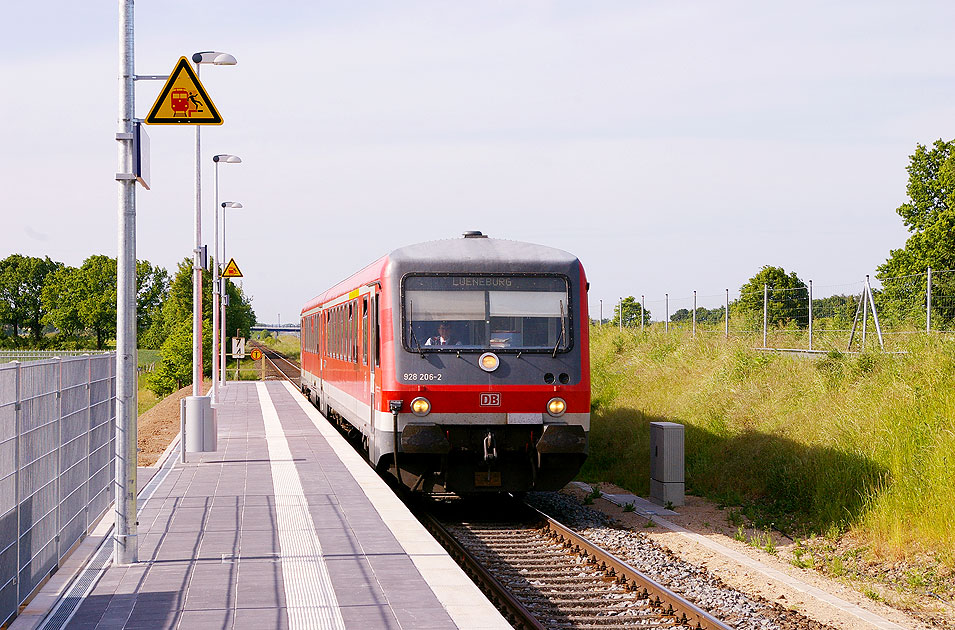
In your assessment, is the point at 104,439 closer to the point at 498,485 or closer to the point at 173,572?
the point at 173,572

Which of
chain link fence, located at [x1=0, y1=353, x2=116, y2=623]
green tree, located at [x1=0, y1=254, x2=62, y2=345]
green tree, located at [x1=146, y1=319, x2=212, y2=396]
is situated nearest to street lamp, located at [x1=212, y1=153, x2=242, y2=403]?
chain link fence, located at [x1=0, y1=353, x2=116, y2=623]

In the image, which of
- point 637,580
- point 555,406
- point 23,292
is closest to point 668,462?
A: point 555,406

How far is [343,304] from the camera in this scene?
17.4 m

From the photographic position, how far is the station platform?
6180mm

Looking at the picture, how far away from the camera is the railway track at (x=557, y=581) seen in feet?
25.7

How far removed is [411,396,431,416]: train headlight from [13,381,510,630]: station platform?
3.28 ft

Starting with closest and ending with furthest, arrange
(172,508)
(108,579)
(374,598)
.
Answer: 1. (374,598)
2. (108,579)
3. (172,508)

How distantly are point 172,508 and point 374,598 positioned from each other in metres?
4.58

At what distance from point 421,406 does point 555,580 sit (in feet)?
9.37

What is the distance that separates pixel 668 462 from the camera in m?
13.6

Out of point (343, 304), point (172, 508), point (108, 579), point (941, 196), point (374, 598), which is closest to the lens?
point (374, 598)

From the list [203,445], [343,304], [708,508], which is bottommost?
[708,508]

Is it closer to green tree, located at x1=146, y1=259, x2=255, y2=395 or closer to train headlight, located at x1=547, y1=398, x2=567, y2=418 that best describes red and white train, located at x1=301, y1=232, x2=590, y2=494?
train headlight, located at x1=547, y1=398, x2=567, y2=418

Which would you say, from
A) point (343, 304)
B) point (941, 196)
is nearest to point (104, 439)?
point (343, 304)
